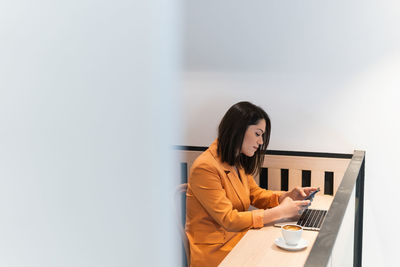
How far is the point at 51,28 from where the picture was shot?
0.12 m

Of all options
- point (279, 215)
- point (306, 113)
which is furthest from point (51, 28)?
point (306, 113)

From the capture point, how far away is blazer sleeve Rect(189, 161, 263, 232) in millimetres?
1471

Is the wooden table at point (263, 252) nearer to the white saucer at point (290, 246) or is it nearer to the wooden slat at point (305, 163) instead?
the white saucer at point (290, 246)

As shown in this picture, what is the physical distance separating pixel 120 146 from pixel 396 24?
6.37ft

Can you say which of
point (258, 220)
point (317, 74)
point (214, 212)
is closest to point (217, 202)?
point (214, 212)

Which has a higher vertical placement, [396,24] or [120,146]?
[396,24]

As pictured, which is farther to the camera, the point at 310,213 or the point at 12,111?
the point at 310,213

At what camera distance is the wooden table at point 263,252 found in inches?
45.8

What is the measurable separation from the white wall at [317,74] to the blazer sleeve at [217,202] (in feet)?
1.21

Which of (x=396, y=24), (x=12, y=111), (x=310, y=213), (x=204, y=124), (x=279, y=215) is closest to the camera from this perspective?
(x=12, y=111)

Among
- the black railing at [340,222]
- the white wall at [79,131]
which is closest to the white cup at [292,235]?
the black railing at [340,222]

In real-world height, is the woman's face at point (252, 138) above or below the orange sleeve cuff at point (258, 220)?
above

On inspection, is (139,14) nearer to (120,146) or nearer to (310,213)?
(120,146)

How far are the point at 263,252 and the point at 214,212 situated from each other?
1.03 ft
